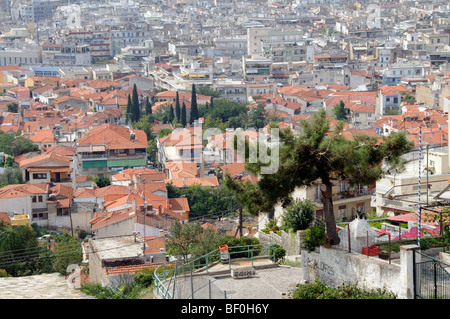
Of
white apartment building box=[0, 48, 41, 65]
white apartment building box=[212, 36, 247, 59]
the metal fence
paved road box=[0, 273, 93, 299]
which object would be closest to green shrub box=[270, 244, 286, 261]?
paved road box=[0, 273, 93, 299]

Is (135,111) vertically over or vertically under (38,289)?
under

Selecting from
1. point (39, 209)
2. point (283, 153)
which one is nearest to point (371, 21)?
point (39, 209)

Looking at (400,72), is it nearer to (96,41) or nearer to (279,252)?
(96,41)

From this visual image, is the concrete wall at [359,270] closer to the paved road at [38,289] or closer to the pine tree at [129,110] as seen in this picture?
the paved road at [38,289]

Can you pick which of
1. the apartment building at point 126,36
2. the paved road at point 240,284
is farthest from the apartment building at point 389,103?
the apartment building at point 126,36

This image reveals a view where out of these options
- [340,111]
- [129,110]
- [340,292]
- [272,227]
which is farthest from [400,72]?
[340,292]

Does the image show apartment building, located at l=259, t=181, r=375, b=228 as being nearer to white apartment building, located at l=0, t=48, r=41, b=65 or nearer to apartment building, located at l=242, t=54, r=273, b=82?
apartment building, located at l=242, t=54, r=273, b=82
